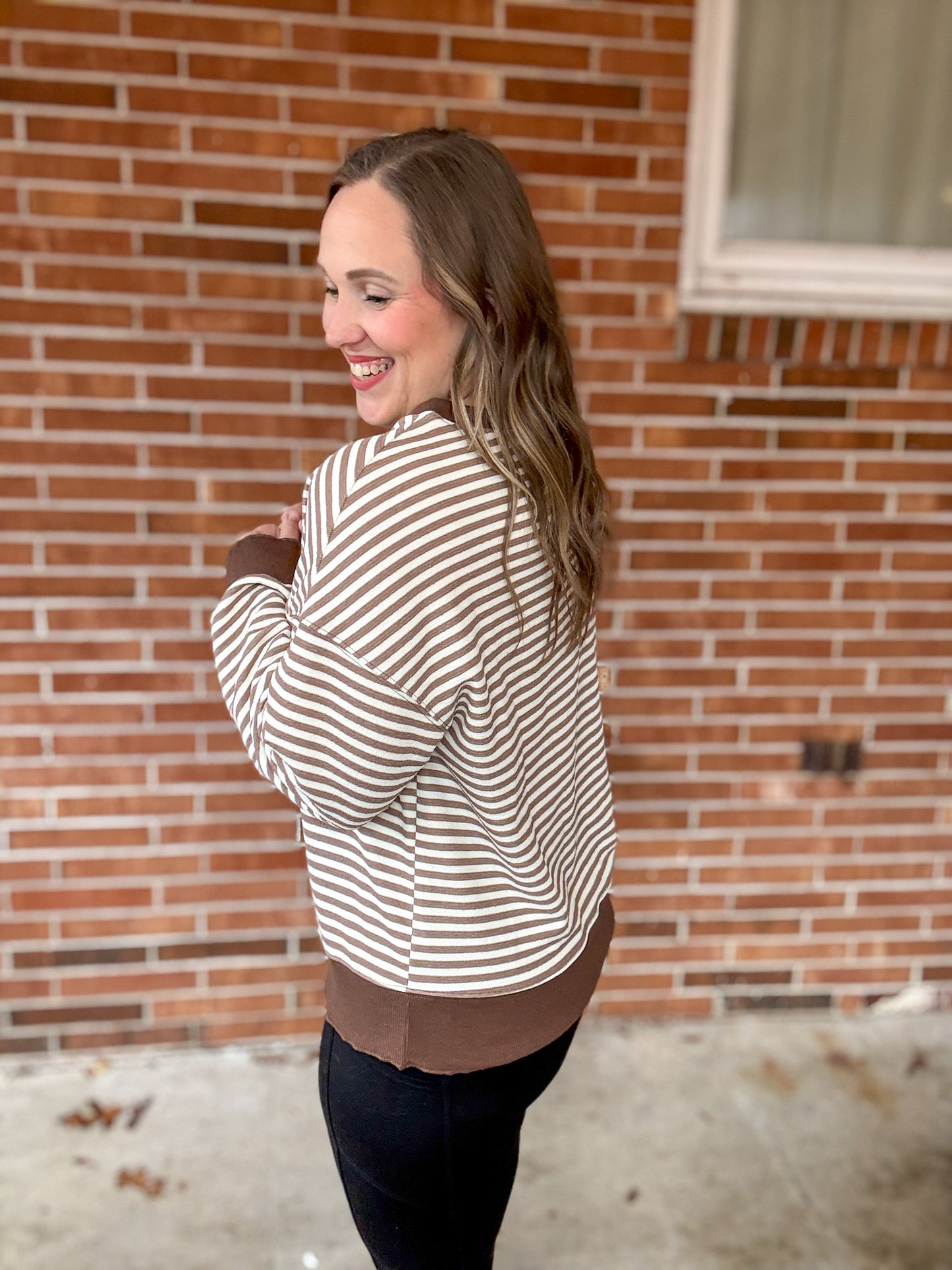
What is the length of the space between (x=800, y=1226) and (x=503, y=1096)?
1.33 m

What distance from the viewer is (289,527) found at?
1.36 meters

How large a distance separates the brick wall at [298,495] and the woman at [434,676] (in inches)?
48.8

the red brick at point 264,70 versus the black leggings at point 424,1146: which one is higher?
the red brick at point 264,70

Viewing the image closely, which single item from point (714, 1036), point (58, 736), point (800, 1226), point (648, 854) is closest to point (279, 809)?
point (58, 736)

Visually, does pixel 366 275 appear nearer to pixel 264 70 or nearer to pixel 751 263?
pixel 264 70

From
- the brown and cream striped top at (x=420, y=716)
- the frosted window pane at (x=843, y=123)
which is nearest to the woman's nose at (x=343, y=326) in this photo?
A: the brown and cream striped top at (x=420, y=716)

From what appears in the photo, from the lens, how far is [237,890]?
2.67m

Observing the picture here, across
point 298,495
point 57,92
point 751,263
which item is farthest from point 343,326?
point 751,263

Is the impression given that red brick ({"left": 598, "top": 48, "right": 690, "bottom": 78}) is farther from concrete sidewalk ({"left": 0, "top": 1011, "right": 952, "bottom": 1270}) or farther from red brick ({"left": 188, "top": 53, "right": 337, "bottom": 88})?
concrete sidewalk ({"left": 0, "top": 1011, "right": 952, "bottom": 1270})

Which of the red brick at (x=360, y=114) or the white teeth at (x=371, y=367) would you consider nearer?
the white teeth at (x=371, y=367)

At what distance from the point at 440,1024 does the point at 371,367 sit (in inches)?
30.1

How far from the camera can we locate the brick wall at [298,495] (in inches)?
91.4

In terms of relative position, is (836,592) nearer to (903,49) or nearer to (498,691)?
(903,49)

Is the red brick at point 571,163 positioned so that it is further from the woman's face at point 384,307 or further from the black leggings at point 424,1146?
the black leggings at point 424,1146
